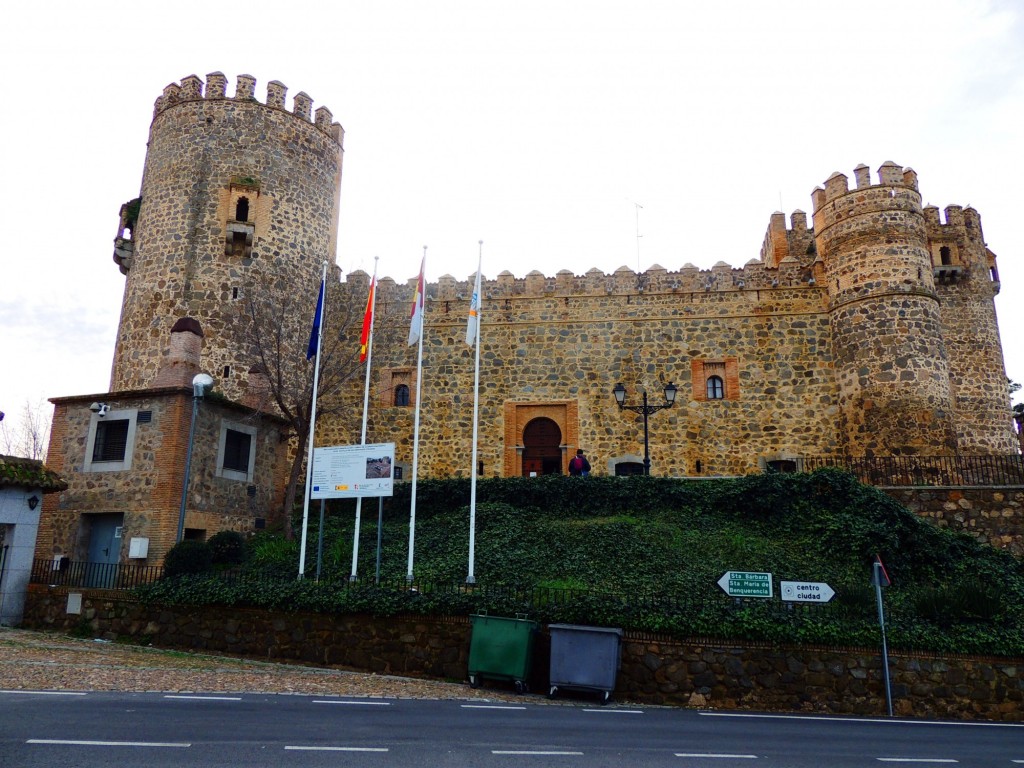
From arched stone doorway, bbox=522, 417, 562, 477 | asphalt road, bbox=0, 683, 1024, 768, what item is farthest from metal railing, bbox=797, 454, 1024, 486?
asphalt road, bbox=0, 683, 1024, 768

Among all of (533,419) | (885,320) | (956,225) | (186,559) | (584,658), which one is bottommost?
(584,658)

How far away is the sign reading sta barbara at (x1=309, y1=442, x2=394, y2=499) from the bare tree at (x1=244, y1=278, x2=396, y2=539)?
4.69 metres

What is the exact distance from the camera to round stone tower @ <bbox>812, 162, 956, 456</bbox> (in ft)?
70.9

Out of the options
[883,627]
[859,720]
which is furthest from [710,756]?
[883,627]

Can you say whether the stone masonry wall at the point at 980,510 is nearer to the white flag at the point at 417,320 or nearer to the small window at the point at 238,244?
the white flag at the point at 417,320

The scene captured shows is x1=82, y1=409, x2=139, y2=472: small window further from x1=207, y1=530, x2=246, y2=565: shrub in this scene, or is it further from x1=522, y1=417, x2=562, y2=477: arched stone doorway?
x1=522, y1=417, x2=562, y2=477: arched stone doorway

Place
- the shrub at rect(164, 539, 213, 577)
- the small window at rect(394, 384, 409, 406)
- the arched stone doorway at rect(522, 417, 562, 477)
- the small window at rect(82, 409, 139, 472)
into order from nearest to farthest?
the shrub at rect(164, 539, 213, 577) → the small window at rect(82, 409, 139, 472) → the arched stone doorway at rect(522, 417, 562, 477) → the small window at rect(394, 384, 409, 406)

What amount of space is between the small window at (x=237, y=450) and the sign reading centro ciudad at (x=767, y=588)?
12637 mm

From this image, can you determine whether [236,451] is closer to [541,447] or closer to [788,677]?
[541,447]

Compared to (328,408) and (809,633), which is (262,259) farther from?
(809,633)

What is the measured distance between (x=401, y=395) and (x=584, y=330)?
6444 mm

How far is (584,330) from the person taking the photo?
989 inches

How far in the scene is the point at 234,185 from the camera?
24.3m

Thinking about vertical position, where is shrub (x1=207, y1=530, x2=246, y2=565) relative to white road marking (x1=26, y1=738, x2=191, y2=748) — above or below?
above
